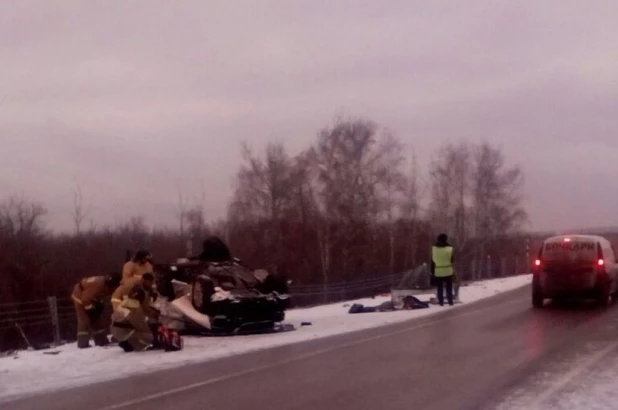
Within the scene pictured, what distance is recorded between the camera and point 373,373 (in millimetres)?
12828

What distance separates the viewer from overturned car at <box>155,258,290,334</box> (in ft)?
61.0

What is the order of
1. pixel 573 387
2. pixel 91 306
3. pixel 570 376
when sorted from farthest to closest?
→ pixel 91 306 → pixel 570 376 → pixel 573 387

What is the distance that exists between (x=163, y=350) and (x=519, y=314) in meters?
9.31

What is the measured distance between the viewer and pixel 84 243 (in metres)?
59.3

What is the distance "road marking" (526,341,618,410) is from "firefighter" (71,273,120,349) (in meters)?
8.65

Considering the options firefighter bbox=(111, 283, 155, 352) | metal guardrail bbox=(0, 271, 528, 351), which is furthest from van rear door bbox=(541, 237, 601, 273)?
firefighter bbox=(111, 283, 155, 352)

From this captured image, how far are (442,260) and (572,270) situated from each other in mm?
3629

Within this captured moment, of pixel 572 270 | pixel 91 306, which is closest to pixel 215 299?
pixel 91 306

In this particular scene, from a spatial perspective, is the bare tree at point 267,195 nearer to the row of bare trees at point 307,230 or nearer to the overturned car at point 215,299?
the row of bare trees at point 307,230

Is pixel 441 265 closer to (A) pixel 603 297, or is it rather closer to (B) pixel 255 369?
(A) pixel 603 297

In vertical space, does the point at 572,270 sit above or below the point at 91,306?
below

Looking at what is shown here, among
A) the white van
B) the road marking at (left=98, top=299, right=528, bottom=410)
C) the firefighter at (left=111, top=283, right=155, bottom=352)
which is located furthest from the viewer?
the white van

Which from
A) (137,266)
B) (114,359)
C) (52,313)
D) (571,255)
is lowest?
(114,359)

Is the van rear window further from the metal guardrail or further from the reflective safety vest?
the metal guardrail
